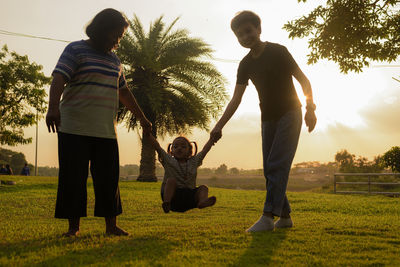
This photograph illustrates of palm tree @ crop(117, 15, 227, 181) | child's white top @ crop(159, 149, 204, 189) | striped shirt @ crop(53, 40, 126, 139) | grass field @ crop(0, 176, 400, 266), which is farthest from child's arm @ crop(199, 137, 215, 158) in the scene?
palm tree @ crop(117, 15, 227, 181)

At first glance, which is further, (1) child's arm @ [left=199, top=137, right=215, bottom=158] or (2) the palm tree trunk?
(2) the palm tree trunk

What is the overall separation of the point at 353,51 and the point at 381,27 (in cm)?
77

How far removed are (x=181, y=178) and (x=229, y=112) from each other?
89cm

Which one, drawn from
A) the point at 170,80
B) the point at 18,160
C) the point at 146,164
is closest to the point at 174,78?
the point at 170,80

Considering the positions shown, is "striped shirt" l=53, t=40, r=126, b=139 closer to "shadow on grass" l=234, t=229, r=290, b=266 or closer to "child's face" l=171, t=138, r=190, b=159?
"child's face" l=171, t=138, r=190, b=159

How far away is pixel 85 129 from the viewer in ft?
11.7

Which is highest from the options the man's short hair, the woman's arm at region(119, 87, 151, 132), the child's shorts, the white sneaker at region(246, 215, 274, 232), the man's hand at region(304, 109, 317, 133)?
the man's short hair

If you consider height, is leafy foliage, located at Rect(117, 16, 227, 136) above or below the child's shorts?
above

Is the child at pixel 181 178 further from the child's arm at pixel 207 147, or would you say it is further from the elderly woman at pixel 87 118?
the elderly woman at pixel 87 118

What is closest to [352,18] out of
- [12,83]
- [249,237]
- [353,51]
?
[353,51]

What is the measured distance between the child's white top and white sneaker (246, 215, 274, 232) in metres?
0.91

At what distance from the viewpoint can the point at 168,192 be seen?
4211 mm

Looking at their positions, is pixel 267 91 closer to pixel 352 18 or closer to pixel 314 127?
pixel 314 127

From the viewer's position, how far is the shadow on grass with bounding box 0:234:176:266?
2594mm
